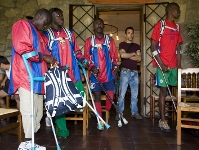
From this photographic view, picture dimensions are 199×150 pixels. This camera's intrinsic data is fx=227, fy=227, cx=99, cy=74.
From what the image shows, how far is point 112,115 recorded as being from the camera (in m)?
4.90

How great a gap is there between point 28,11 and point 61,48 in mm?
2285

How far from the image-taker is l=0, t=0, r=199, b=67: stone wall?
4602 millimetres

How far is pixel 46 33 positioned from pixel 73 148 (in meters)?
1.53

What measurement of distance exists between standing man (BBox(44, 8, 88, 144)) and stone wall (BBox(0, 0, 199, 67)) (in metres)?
1.77

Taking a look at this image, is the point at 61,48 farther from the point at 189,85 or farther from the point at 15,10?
the point at 15,10

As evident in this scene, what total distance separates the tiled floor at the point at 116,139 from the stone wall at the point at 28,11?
187cm

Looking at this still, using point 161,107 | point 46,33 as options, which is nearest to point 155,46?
point 161,107

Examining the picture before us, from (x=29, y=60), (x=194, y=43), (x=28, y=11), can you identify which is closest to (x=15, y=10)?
(x=28, y=11)

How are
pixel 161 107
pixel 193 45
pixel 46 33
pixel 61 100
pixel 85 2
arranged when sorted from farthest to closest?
pixel 85 2, pixel 193 45, pixel 161 107, pixel 46 33, pixel 61 100

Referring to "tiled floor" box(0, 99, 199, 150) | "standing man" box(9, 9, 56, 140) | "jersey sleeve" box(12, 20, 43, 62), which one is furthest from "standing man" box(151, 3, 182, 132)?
"jersey sleeve" box(12, 20, 43, 62)

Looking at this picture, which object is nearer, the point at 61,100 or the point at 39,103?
the point at 61,100

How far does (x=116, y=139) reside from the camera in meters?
3.08

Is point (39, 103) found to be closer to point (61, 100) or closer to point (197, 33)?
point (61, 100)

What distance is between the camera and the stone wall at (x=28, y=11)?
4602 millimetres
